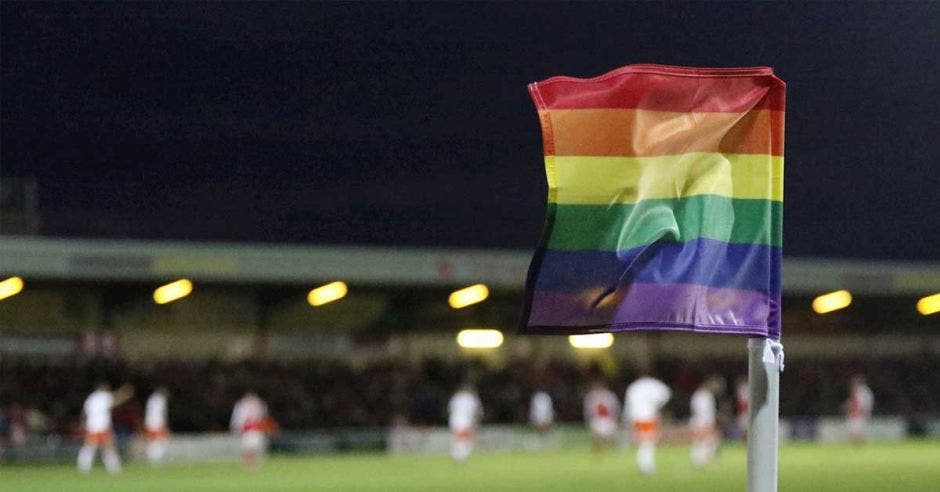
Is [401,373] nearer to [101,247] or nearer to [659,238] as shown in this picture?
[101,247]

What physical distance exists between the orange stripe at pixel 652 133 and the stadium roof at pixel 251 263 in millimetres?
32663

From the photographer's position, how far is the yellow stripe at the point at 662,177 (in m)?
6.58

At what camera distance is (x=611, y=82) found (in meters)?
6.58

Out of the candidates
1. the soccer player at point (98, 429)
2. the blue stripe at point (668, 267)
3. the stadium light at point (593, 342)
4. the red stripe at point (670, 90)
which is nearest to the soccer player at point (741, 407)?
the stadium light at point (593, 342)

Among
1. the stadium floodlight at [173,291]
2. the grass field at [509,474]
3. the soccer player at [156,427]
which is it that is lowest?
the grass field at [509,474]

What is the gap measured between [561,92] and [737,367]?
46.0 meters

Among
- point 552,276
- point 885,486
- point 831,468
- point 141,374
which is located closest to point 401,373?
point 141,374

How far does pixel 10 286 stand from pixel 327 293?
928 centimetres

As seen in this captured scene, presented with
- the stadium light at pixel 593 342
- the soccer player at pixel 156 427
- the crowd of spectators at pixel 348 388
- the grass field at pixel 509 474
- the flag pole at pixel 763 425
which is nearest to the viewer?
the flag pole at pixel 763 425

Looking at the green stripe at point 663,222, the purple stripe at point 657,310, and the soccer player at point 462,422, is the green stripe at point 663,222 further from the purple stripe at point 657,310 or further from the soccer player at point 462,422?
the soccer player at point 462,422

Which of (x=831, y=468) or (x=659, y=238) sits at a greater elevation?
(x=831, y=468)

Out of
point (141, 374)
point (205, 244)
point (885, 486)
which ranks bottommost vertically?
point (885, 486)

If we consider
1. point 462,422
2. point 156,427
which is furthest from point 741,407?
point 156,427

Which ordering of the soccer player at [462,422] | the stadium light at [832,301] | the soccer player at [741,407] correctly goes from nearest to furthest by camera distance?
the soccer player at [462,422], the soccer player at [741,407], the stadium light at [832,301]
